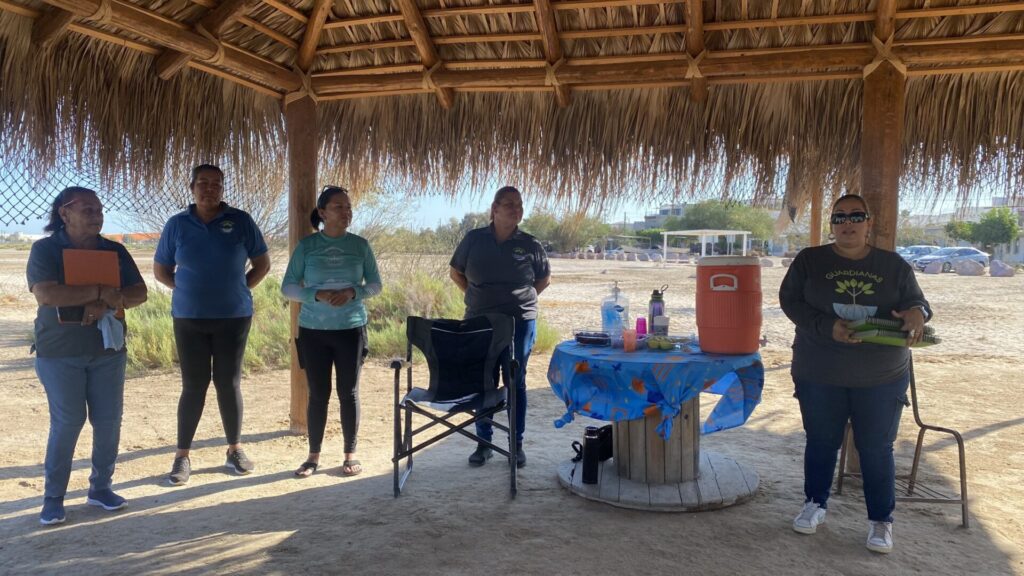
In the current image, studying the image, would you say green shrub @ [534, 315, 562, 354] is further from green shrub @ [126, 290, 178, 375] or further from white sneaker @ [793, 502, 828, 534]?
white sneaker @ [793, 502, 828, 534]

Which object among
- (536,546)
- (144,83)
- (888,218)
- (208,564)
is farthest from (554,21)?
(208,564)

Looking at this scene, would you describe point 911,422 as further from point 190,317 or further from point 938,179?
point 190,317

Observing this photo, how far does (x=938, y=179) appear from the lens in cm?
431

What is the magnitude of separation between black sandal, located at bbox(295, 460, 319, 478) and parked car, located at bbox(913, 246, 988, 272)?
2978 centimetres

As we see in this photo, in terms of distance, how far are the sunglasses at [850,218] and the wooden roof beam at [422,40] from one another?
8.80 ft

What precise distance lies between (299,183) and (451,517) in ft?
8.27

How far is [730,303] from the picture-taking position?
10.0 ft

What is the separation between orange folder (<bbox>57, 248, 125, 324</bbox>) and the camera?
9.43 ft

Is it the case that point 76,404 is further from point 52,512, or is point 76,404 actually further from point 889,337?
point 889,337

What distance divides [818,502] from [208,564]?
2.64 metres

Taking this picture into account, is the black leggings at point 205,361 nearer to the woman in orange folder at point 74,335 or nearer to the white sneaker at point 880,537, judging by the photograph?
the woman in orange folder at point 74,335

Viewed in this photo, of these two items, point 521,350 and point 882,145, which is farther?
point 521,350

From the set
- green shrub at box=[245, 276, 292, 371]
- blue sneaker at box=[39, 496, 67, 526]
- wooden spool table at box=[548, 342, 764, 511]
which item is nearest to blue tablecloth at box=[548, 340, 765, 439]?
wooden spool table at box=[548, 342, 764, 511]

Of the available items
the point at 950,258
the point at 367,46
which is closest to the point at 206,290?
the point at 367,46
